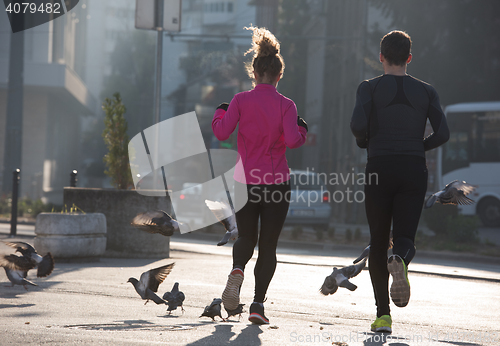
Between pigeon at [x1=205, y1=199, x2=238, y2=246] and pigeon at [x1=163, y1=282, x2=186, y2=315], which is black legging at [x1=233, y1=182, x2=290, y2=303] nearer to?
pigeon at [x1=205, y1=199, x2=238, y2=246]

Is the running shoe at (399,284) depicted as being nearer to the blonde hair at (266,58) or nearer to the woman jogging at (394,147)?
the woman jogging at (394,147)

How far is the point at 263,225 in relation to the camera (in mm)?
4637

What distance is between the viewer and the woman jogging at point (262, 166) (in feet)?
14.9

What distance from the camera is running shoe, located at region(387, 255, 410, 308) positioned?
4.04m

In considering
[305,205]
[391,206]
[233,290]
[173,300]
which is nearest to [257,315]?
[233,290]

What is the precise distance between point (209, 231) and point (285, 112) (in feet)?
36.2

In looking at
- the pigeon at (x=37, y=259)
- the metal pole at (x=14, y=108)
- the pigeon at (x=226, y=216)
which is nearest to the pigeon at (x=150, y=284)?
the pigeon at (x=226, y=216)

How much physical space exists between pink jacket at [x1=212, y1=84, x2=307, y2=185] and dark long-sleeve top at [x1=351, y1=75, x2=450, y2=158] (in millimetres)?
473

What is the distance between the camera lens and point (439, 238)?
1507cm

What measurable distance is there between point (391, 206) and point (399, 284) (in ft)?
1.86

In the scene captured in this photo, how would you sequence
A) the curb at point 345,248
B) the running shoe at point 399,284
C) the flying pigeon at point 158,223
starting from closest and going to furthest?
the running shoe at point 399,284
the flying pigeon at point 158,223
the curb at point 345,248

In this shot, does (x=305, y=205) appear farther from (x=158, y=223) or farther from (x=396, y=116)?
(x=396, y=116)

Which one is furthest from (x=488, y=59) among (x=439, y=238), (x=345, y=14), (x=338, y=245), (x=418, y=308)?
(x=418, y=308)

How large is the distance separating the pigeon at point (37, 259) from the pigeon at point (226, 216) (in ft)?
5.32
